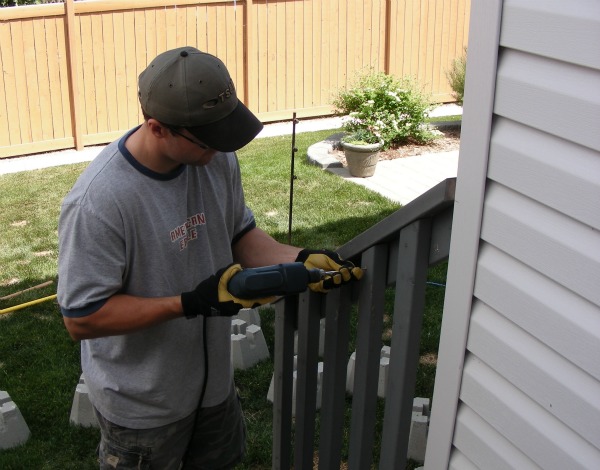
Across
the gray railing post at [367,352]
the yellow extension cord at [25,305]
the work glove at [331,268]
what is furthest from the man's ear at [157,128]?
the yellow extension cord at [25,305]

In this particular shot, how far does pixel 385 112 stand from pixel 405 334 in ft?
25.2

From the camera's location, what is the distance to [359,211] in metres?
7.91

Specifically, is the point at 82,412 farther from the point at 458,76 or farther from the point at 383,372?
the point at 458,76

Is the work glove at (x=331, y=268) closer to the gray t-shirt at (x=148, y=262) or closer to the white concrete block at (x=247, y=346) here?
the gray t-shirt at (x=148, y=262)

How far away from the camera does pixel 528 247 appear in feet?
6.09

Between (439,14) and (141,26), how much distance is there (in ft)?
15.9

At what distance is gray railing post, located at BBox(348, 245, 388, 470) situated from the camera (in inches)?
100.0

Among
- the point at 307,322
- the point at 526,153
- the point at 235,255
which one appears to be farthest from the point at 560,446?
the point at 235,255

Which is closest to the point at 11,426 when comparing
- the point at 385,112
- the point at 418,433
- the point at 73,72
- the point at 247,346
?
the point at 247,346

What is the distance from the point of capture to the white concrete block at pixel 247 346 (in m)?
5.08

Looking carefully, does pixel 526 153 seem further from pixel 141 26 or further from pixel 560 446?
pixel 141 26

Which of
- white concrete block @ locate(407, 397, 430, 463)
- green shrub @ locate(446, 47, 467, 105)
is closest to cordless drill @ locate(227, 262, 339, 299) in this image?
white concrete block @ locate(407, 397, 430, 463)

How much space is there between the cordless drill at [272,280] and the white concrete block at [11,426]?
7.63 feet

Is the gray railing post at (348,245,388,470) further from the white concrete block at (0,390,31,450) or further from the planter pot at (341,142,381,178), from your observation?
the planter pot at (341,142,381,178)
